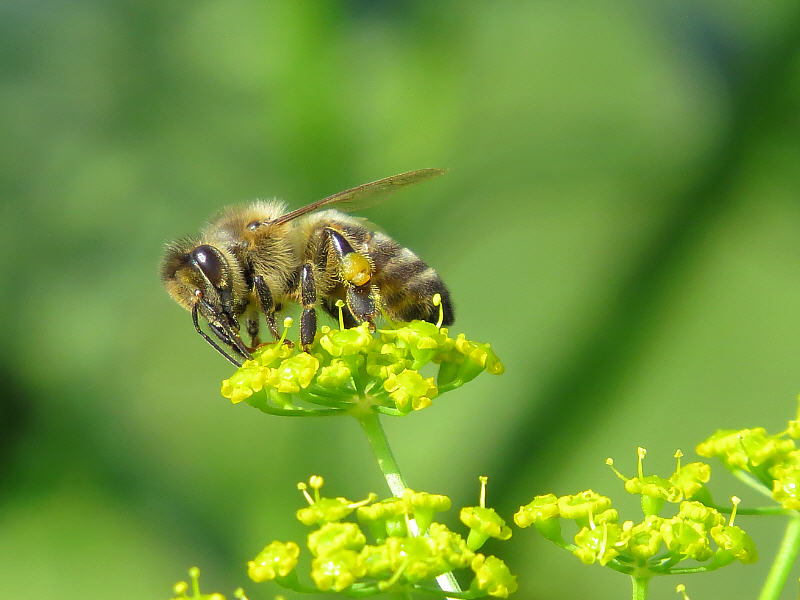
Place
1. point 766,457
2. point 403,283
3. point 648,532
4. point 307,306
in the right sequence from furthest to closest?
point 403,283, point 307,306, point 766,457, point 648,532

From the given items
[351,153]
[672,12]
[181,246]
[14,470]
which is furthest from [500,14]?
[181,246]

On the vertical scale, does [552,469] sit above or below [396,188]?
below

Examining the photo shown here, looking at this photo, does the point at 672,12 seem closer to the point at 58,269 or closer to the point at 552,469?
the point at 552,469

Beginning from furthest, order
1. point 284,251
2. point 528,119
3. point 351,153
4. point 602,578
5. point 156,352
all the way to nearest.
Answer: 1. point 528,119
2. point 156,352
3. point 602,578
4. point 351,153
5. point 284,251

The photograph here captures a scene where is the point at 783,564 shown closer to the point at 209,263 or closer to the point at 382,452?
the point at 382,452

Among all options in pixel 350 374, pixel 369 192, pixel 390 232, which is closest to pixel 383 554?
pixel 350 374

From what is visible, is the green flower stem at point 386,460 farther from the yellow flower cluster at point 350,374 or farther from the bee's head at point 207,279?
the bee's head at point 207,279

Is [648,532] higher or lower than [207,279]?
lower

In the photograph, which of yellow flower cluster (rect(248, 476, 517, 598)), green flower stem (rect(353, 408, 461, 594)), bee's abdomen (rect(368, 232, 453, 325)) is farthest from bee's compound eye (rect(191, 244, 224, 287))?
yellow flower cluster (rect(248, 476, 517, 598))
